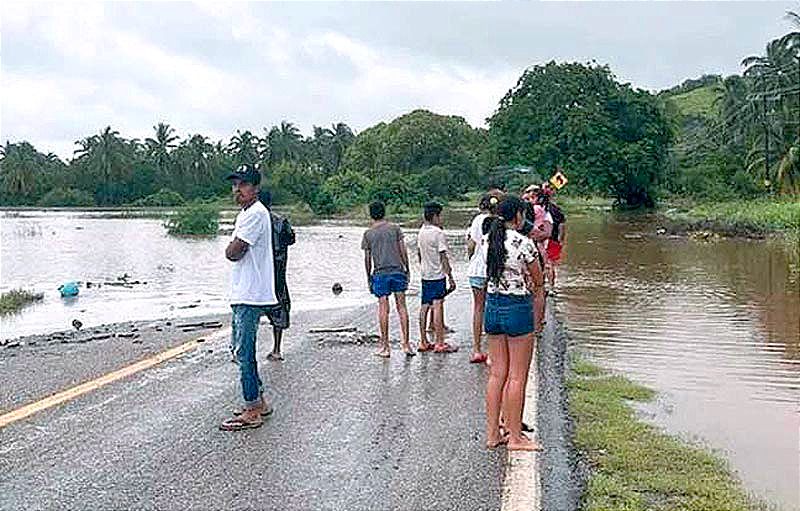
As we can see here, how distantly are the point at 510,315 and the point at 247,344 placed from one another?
6.48ft

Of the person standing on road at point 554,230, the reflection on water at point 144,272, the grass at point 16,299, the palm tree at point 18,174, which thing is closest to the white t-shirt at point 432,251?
the person standing on road at point 554,230

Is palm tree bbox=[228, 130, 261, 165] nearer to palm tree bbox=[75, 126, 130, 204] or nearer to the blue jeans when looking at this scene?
palm tree bbox=[75, 126, 130, 204]

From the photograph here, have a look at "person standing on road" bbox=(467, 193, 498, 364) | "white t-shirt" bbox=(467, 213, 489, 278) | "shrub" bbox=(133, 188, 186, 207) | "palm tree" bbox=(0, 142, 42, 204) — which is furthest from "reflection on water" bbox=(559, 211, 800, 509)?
"palm tree" bbox=(0, 142, 42, 204)

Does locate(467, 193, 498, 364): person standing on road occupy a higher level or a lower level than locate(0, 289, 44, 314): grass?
higher

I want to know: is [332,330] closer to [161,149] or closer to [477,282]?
[477,282]

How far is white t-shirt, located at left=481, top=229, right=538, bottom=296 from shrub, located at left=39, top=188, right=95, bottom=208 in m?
111

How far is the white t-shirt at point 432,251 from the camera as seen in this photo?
10.7 m

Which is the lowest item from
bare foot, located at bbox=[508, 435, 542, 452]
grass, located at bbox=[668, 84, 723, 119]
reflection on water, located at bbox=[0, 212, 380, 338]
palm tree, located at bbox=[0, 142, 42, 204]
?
reflection on water, located at bbox=[0, 212, 380, 338]

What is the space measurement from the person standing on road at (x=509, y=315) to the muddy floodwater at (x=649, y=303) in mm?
1800

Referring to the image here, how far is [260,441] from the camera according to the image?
673 centimetres

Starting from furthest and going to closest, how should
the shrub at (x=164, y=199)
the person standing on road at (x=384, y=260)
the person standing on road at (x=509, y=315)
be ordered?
the shrub at (x=164, y=199) < the person standing on road at (x=384, y=260) < the person standing on road at (x=509, y=315)

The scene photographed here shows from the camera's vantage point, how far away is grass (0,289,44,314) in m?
21.2

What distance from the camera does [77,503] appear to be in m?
5.41

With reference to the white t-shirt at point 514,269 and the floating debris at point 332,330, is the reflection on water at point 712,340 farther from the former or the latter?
the floating debris at point 332,330
